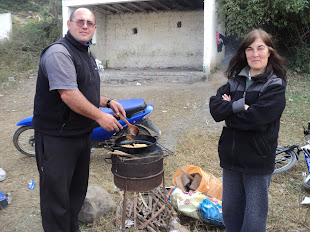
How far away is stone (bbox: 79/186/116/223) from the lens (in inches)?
115

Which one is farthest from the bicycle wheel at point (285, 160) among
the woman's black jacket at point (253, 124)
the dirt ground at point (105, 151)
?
the woman's black jacket at point (253, 124)

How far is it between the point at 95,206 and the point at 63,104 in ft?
4.21

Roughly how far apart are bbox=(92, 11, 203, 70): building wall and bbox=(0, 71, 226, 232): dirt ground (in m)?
3.11

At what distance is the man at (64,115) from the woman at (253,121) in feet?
3.00

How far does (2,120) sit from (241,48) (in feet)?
21.9

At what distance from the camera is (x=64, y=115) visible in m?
2.25

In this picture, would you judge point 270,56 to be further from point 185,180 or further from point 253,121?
point 185,180

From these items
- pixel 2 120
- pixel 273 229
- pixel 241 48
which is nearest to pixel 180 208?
pixel 273 229

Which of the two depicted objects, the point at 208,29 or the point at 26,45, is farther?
the point at 26,45

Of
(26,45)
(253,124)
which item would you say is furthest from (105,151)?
(26,45)

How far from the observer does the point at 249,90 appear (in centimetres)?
208

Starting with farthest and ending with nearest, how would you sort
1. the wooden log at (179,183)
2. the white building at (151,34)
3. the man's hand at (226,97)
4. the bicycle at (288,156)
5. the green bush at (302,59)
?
the white building at (151,34)
the green bush at (302,59)
the bicycle at (288,156)
the wooden log at (179,183)
the man's hand at (226,97)

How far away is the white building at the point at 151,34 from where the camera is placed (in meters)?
12.4

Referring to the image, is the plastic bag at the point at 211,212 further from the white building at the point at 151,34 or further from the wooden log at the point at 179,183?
the white building at the point at 151,34
